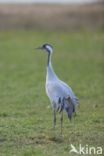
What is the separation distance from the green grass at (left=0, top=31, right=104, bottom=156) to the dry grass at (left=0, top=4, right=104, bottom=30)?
5.98 meters

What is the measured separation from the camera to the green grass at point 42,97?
11586 millimetres

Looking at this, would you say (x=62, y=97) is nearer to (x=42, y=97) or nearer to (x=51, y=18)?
(x=42, y=97)

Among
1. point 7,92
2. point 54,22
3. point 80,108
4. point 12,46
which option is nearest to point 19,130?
point 80,108

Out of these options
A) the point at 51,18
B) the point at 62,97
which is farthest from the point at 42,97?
the point at 51,18

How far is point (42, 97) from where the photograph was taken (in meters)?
17.8

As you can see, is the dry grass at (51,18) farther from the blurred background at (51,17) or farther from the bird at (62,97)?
the bird at (62,97)

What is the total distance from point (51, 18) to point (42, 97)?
28140mm

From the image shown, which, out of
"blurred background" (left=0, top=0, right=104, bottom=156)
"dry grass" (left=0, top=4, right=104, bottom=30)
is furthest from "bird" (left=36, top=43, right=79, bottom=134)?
"dry grass" (left=0, top=4, right=104, bottom=30)

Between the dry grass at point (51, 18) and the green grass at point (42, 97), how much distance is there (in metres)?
5.98

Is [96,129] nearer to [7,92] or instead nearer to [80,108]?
[80,108]

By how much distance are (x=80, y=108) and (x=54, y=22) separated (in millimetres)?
29499

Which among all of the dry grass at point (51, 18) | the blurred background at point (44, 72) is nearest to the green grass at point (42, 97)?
the blurred background at point (44, 72)

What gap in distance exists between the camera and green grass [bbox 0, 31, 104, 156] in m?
11.6

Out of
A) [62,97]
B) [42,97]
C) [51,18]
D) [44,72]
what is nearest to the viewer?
[62,97]
